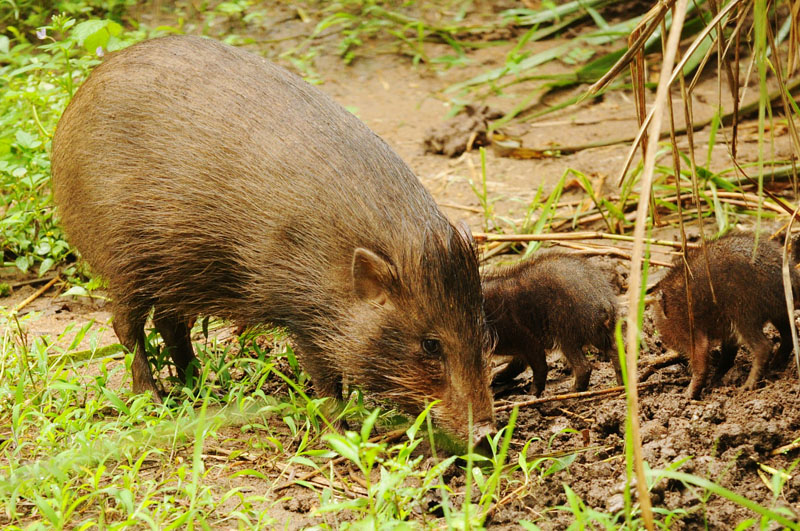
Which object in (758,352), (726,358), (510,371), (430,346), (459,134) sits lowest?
(510,371)

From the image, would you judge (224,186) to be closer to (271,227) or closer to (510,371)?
(271,227)

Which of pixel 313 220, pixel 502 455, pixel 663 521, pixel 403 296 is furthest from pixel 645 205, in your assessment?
pixel 313 220

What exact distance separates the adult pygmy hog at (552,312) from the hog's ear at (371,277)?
76 centimetres

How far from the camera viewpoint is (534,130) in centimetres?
771

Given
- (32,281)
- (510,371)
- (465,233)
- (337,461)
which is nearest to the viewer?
(337,461)

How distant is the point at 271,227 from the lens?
144 inches

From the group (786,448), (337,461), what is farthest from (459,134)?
(786,448)

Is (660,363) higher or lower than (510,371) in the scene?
higher

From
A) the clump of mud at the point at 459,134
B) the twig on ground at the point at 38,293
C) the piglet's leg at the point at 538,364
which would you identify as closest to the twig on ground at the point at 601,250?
the piglet's leg at the point at 538,364

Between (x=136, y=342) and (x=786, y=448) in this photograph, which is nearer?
(x=786, y=448)

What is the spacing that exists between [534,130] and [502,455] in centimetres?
533

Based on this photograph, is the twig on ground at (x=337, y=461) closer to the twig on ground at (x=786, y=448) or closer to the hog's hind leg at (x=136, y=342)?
the hog's hind leg at (x=136, y=342)

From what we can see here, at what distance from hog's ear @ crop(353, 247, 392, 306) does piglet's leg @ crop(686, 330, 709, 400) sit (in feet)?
4.67

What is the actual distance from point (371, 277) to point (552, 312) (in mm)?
1153
